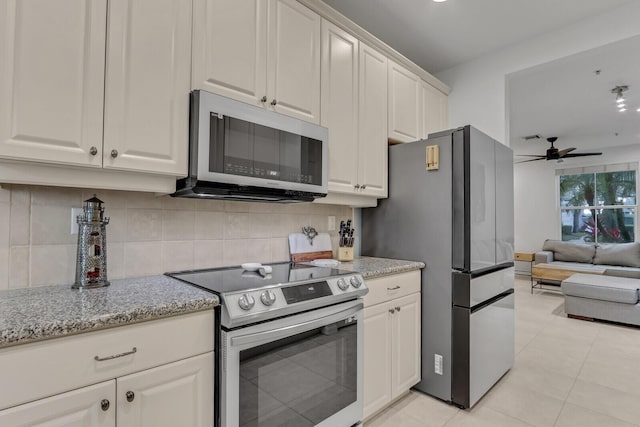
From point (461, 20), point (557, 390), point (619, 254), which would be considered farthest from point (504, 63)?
point (619, 254)

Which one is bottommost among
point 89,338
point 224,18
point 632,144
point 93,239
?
point 89,338

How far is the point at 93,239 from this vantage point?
139 centimetres

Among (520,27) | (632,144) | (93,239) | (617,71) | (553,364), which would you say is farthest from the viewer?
(632,144)

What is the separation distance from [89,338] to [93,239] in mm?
553

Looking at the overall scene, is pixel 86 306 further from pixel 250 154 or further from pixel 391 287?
pixel 391 287

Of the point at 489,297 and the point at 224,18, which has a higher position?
the point at 224,18

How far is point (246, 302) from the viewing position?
126cm

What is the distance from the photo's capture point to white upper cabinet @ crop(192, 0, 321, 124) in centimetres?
155

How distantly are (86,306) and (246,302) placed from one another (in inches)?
20.4

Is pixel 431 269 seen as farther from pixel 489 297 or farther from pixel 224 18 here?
pixel 224 18

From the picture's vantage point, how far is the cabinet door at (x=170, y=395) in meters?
1.04

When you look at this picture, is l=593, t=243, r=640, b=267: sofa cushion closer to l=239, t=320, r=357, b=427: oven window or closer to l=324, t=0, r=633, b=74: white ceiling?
l=324, t=0, r=633, b=74: white ceiling

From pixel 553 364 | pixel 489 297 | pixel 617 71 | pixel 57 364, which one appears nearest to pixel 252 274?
pixel 57 364

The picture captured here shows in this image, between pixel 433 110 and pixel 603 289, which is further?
pixel 603 289
